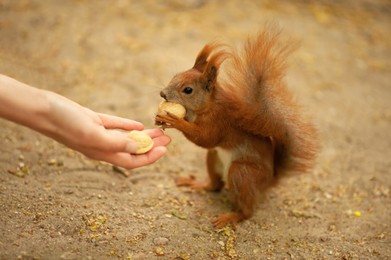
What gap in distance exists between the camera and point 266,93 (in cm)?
238

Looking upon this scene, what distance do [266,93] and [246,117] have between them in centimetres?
17

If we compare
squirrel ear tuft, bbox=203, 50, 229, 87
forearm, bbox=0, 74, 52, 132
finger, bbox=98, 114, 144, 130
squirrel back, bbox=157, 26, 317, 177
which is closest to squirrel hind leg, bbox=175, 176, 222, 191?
squirrel back, bbox=157, 26, 317, 177

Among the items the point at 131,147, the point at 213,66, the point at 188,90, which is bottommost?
the point at 131,147

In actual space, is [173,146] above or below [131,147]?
below

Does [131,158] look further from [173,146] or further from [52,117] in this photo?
[173,146]

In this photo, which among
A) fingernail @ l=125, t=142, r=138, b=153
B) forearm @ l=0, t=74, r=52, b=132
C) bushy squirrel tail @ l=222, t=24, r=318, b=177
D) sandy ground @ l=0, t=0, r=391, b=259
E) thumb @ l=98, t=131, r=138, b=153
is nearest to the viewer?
forearm @ l=0, t=74, r=52, b=132

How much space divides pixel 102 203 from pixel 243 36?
2.93 m

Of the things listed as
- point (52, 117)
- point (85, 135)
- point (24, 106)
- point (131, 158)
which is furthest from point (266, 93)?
point (24, 106)

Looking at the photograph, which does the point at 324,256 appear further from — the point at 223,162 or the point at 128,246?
the point at 128,246

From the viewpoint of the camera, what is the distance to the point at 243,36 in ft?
Answer: 15.7

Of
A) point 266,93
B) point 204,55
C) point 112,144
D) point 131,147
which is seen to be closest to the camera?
point 112,144

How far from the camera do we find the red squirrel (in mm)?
2363

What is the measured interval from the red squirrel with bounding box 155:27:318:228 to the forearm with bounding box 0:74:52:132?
0.63m

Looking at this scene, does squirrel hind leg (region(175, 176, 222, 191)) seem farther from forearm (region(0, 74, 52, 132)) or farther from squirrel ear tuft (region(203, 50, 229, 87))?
forearm (region(0, 74, 52, 132))
